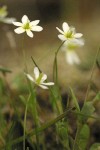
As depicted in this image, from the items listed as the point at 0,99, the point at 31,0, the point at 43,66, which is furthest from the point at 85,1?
the point at 0,99

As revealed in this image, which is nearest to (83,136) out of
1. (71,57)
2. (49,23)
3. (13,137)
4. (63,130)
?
(63,130)

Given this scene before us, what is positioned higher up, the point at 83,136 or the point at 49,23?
the point at 49,23

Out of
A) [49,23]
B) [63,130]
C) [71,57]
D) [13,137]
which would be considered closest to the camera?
[63,130]

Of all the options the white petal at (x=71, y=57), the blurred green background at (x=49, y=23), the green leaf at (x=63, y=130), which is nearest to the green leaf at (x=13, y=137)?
the green leaf at (x=63, y=130)

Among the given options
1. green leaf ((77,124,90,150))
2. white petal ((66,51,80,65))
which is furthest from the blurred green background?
green leaf ((77,124,90,150))

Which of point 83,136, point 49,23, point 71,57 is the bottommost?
point 83,136

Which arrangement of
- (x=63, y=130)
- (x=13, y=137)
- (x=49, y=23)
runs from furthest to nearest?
(x=49, y=23)
(x=13, y=137)
(x=63, y=130)

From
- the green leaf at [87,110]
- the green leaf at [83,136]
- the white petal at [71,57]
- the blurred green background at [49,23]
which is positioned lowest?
the green leaf at [83,136]

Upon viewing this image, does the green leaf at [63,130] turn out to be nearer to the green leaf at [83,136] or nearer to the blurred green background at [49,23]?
the green leaf at [83,136]

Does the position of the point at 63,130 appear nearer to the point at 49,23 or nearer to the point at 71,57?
the point at 71,57

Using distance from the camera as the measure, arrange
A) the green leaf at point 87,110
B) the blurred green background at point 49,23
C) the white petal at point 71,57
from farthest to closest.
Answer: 1. the blurred green background at point 49,23
2. the white petal at point 71,57
3. the green leaf at point 87,110

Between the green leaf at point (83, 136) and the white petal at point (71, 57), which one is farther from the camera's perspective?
the white petal at point (71, 57)
